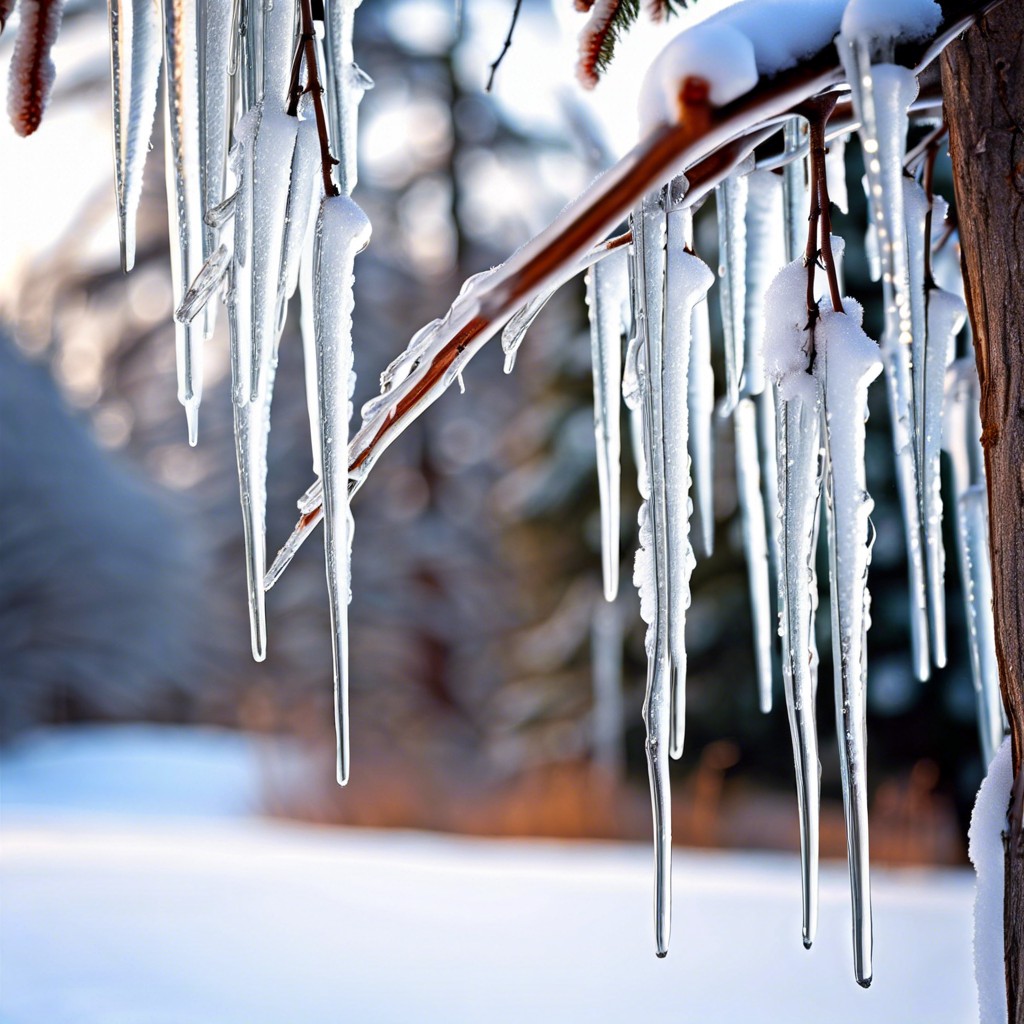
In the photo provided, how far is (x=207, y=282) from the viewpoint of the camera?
84cm

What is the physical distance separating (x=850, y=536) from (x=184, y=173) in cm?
59

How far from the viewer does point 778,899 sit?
246 cm

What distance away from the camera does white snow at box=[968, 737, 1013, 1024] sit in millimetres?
828

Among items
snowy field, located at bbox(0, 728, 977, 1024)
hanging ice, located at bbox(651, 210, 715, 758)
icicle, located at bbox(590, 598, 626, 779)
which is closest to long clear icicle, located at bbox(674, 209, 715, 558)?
hanging ice, located at bbox(651, 210, 715, 758)

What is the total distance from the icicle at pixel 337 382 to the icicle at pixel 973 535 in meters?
0.68

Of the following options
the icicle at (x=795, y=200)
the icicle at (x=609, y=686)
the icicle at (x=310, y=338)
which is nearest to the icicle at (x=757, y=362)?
the icicle at (x=795, y=200)

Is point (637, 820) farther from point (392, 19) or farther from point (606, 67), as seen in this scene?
point (392, 19)

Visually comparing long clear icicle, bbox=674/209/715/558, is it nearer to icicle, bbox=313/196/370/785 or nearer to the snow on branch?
the snow on branch

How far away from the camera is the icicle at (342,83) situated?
926mm

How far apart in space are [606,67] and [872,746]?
5375mm

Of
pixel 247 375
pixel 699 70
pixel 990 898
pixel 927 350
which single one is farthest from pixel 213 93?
pixel 990 898

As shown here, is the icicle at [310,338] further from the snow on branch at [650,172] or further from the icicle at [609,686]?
the icicle at [609,686]

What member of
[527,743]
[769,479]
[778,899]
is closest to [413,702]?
[527,743]

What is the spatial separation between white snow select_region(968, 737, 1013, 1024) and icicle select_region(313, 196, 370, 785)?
464 millimetres
